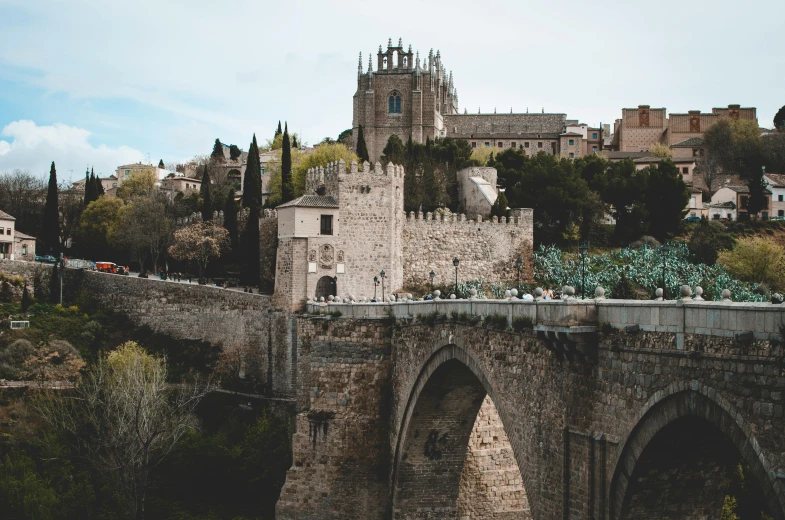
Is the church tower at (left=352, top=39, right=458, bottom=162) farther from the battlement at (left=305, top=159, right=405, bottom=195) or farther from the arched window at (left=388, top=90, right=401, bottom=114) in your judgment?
the battlement at (left=305, top=159, right=405, bottom=195)

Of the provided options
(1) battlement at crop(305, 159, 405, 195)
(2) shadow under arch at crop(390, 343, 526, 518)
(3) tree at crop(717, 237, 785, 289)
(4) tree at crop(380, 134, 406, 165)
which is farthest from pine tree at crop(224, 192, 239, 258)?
(2) shadow under arch at crop(390, 343, 526, 518)

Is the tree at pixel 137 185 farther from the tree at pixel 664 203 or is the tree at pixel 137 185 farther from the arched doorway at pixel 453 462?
the arched doorway at pixel 453 462

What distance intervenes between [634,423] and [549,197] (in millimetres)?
36561

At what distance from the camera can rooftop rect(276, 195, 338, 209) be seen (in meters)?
34.4

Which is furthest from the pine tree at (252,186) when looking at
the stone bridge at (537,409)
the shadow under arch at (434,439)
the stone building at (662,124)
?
the stone building at (662,124)

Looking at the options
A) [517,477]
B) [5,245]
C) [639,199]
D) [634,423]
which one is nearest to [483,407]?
[517,477]

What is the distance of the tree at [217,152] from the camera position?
307 feet

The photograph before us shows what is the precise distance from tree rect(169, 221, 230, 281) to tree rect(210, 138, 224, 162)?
46.0 metres

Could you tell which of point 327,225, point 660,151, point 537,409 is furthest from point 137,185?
point 537,409

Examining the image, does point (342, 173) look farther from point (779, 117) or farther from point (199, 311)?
point (779, 117)

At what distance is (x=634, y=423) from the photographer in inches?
487

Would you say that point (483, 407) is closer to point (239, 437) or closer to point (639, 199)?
point (239, 437)

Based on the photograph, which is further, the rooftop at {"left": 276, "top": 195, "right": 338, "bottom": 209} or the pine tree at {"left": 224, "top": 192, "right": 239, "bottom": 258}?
the pine tree at {"left": 224, "top": 192, "right": 239, "bottom": 258}

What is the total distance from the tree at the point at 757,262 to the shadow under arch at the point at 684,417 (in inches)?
1323
